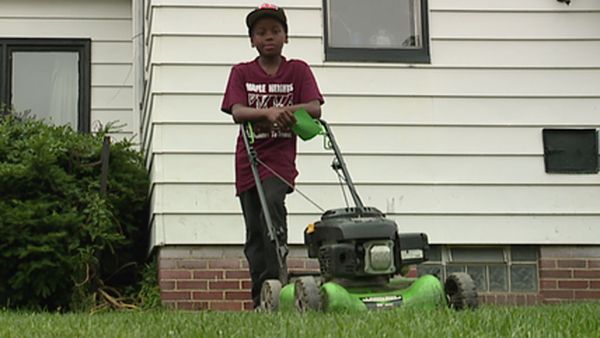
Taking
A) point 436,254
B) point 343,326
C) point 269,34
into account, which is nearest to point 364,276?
point 343,326

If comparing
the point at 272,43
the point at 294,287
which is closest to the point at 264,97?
the point at 272,43

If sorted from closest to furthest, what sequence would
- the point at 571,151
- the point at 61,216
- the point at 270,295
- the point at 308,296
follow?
the point at 308,296 < the point at 270,295 < the point at 61,216 < the point at 571,151

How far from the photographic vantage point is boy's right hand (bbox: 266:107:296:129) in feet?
16.9

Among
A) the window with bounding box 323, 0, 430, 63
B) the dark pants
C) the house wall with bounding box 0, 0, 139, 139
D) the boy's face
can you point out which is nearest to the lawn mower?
the dark pants

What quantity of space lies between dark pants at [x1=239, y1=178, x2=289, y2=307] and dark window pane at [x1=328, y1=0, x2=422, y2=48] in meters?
2.04

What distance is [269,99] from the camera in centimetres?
558

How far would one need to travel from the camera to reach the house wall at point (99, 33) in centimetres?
889

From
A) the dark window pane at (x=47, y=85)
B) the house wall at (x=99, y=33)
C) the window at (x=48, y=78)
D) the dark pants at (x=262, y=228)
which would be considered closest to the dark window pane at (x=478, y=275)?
the dark pants at (x=262, y=228)

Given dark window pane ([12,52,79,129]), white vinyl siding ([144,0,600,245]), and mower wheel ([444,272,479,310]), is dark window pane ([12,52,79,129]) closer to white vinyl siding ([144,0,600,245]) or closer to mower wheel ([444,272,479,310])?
white vinyl siding ([144,0,600,245])

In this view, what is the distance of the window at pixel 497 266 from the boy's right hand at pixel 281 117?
2391 millimetres

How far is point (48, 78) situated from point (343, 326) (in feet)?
19.4

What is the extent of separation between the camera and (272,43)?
5480 mm

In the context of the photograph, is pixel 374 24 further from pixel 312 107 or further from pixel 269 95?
pixel 312 107

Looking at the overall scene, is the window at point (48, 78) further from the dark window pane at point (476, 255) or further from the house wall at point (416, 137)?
the dark window pane at point (476, 255)
